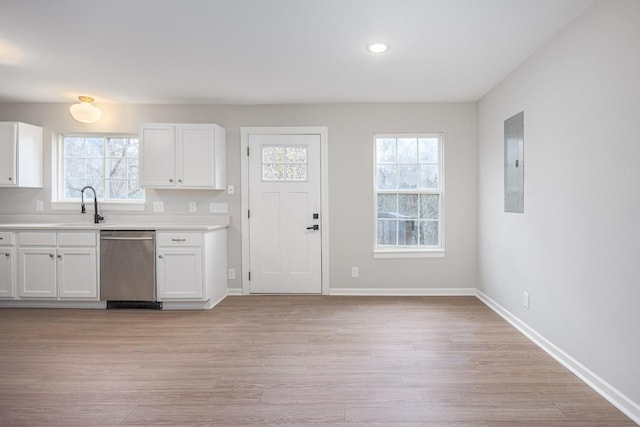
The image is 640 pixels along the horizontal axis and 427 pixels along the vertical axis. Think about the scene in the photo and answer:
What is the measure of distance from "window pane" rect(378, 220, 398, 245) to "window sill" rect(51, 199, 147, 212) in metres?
2.85

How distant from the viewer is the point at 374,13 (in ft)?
7.95

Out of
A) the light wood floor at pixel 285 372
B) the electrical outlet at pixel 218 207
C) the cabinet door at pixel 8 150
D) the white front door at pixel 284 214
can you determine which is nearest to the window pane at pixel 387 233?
the white front door at pixel 284 214

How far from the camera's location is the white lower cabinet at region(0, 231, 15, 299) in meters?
4.03

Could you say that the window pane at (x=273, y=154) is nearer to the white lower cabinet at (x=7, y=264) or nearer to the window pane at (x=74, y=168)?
the window pane at (x=74, y=168)

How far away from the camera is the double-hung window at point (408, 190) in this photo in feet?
15.1

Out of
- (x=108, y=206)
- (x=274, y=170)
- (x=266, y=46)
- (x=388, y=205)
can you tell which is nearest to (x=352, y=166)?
(x=388, y=205)

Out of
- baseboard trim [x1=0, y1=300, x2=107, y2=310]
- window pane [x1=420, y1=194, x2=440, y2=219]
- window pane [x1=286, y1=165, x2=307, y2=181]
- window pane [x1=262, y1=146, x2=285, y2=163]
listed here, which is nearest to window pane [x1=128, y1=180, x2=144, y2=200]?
baseboard trim [x1=0, y1=300, x2=107, y2=310]

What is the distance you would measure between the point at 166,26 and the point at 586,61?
9.03 ft

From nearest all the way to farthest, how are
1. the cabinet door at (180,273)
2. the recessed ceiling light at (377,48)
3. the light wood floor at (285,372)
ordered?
the light wood floor at (285,372) < the recessed ceiling light at (377,48) < the cabinet door at (180,273)

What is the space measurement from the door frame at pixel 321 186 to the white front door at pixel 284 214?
0.04 meters

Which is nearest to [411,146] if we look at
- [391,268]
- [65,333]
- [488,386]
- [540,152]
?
[391,268]

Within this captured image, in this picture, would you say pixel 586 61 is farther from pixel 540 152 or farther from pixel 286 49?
pixel 286 49

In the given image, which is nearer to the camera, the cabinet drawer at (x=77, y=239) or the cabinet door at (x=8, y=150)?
the cabinet drawer at (x=77, y=239)

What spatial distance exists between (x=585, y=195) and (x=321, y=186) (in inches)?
108
